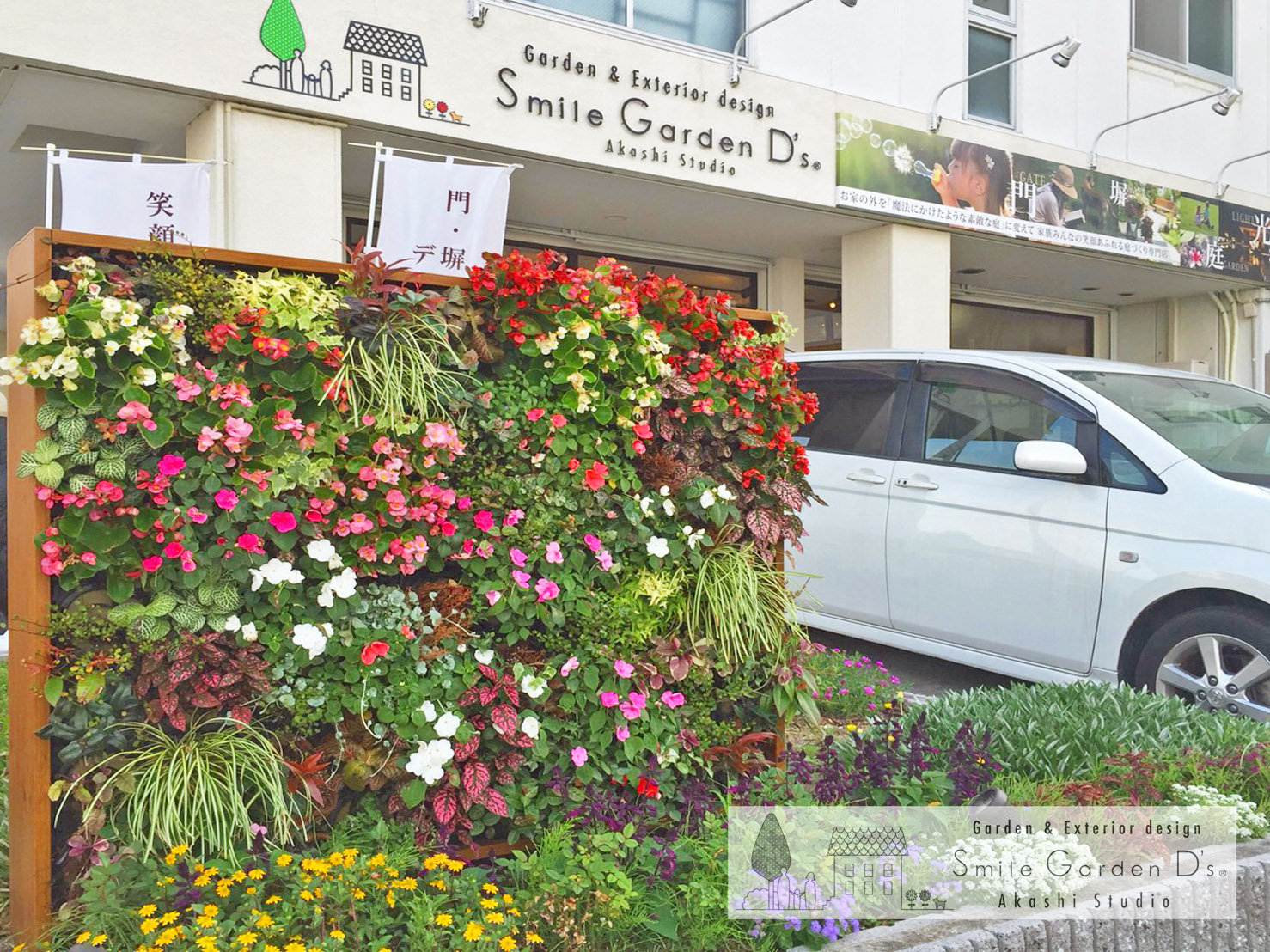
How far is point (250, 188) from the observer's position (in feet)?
21.5

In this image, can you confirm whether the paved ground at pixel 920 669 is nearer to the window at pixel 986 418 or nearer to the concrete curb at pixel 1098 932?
the window at pixel 986 418

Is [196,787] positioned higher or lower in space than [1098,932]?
higher

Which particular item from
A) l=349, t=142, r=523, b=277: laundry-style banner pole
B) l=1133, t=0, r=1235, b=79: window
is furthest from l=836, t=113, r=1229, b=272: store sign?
l=349, t=142, r=523, b=277: laundry-style banner pole

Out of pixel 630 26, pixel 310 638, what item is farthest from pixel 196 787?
pixel 630 26

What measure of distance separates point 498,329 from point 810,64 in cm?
737

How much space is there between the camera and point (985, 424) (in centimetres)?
505

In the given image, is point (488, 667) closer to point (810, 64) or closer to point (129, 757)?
point (129, 757)

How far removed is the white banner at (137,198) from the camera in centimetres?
593

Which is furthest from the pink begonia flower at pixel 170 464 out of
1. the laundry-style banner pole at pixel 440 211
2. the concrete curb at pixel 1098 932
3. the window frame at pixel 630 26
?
the window frame at pixel 630 26

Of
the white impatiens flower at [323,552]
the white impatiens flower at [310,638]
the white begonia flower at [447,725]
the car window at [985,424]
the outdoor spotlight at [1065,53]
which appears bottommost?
the white begonia flower at [447,725]

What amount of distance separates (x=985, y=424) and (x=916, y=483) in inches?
17.2

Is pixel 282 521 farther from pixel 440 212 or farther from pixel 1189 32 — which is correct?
pixel 1189 32

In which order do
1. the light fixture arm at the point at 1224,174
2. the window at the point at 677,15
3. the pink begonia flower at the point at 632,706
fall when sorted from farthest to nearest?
the light fixture arm at the point at 1224,174 < the window at the point at 677,15 < the pink begonia flower at the point at 632,706

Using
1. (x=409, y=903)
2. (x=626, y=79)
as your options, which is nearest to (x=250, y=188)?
(x=626, y=79)
